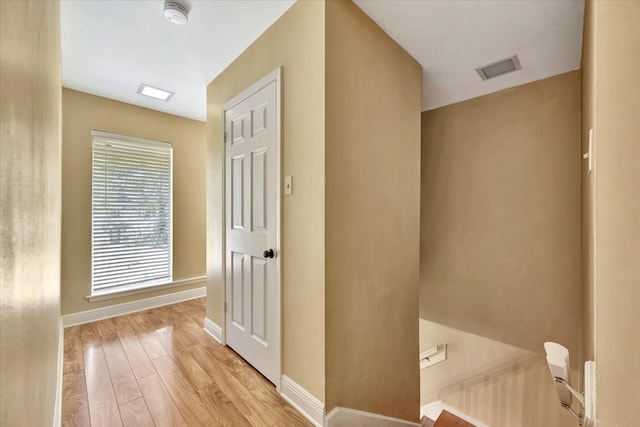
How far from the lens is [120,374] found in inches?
75.9

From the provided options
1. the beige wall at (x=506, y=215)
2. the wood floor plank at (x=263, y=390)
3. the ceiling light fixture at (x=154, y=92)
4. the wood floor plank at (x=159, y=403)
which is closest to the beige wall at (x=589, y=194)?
the beige wall at (x=506, y=215)

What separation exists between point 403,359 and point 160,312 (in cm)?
276

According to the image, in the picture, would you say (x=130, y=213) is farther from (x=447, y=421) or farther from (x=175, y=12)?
(x=447, y=421)

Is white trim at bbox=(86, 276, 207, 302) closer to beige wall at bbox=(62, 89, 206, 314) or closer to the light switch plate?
beige wall at bbox=(62, 89, 206, 314)

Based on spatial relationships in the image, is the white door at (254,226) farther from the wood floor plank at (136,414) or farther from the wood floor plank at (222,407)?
the wood floor plank at (136,414)

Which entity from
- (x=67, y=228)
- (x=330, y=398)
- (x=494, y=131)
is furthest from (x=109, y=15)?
(x=494, y=131)

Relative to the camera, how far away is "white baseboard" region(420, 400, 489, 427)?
3.06m

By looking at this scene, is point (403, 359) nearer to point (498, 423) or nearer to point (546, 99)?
point (498, 423)

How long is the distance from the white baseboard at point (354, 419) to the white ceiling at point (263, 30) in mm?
2490

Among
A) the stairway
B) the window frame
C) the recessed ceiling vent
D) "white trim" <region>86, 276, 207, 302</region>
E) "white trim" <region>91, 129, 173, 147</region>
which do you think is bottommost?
the stairway

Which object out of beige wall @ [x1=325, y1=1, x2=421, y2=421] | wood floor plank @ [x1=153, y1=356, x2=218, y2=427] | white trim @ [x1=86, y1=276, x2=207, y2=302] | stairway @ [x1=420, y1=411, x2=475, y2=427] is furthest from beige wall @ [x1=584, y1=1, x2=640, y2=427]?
white trim @ [x1=86, y1=276, x2=207, y2=302]

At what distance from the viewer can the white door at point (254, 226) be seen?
184 cm

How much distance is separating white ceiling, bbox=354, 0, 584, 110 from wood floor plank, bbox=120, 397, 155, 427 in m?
2.81

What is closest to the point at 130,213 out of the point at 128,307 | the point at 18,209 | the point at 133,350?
the point at 128,307
